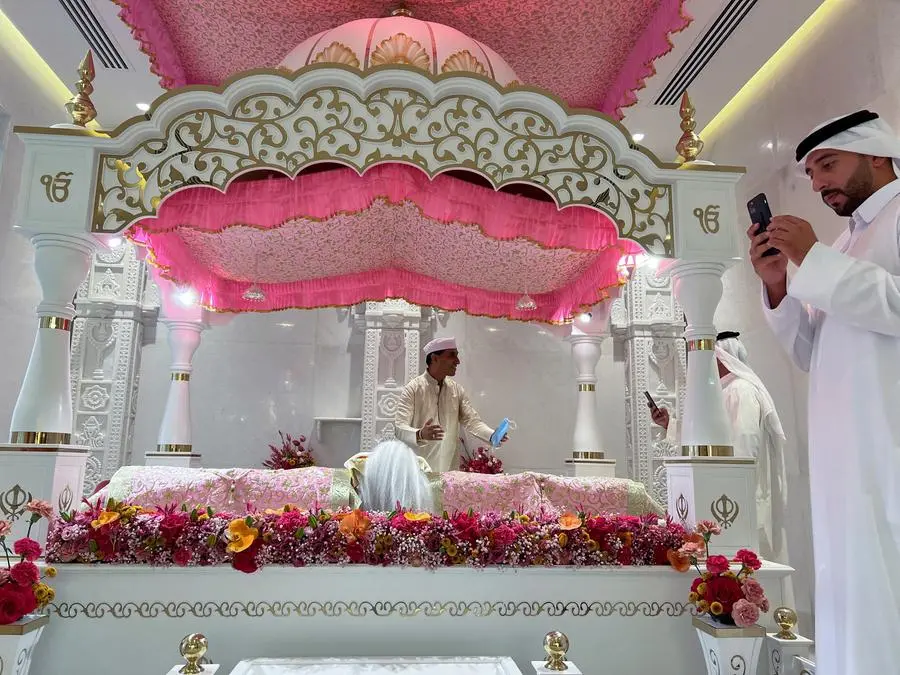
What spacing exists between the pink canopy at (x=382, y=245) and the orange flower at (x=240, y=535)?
1.53 meters

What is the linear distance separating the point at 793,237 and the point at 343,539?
1.84 metres

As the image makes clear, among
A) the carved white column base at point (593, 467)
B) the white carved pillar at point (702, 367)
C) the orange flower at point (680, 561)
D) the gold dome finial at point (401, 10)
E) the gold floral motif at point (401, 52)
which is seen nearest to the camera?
the orange flower at point (680, 561)

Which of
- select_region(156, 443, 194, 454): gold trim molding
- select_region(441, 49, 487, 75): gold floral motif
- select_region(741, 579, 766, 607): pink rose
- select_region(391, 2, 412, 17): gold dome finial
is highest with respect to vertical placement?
select_region(391, 2, 412, 17): gold dome finial

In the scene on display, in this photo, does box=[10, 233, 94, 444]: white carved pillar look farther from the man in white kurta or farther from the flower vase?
the flower vase

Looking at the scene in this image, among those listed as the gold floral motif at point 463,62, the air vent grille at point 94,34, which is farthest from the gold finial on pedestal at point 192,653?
the air vent grille at point 94,34

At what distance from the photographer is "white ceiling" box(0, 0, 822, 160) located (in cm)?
432

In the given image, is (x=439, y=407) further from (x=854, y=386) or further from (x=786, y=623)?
(x=854, y=386)

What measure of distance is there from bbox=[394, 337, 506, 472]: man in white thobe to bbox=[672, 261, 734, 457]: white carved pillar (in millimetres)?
2085

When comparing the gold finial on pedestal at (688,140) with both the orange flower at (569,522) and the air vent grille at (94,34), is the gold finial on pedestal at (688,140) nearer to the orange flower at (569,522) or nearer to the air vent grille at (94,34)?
the orange flower at (569,522)

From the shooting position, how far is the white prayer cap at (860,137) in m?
1.84

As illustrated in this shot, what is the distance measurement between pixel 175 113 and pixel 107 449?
13.9ft

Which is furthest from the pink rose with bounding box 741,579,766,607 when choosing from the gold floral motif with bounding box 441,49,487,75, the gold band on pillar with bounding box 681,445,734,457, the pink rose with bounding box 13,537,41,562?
the gold floral motif with bounding box 441,49,487,75

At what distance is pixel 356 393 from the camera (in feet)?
21.2

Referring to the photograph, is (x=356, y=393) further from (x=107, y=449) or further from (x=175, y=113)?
(x=175, y=113)
